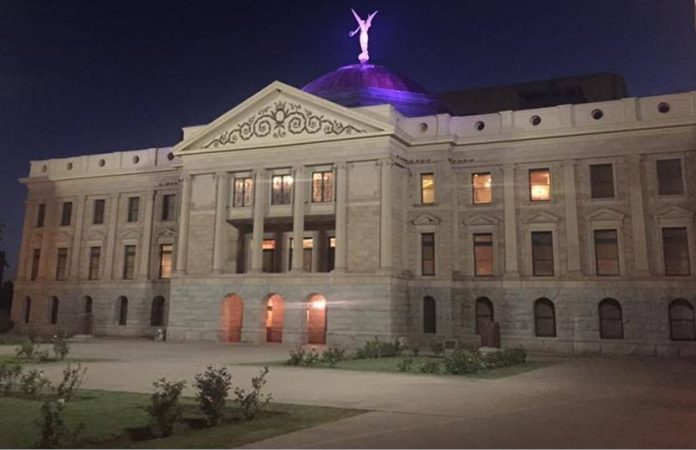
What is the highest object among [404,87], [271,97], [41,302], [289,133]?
[404,87]

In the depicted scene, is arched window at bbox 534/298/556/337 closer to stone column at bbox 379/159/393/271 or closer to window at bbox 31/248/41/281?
stone column at bbox 379/159/393/271

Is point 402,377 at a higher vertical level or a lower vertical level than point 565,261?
lower

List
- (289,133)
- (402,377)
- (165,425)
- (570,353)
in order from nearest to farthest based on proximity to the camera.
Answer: (165,425)
(402,377)
(570,353)
(289,133)

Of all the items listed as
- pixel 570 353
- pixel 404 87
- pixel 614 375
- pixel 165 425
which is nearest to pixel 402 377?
pixel 614 375

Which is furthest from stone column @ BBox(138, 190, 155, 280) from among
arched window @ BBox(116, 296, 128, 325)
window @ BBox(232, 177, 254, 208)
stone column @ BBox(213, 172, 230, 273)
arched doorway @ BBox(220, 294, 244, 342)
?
arched doorway @ BBox(220, 294, 244, 342)

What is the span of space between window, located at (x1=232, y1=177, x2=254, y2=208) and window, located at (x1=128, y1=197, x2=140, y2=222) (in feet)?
38.5

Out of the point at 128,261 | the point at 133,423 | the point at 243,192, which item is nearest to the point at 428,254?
the point at 243,192

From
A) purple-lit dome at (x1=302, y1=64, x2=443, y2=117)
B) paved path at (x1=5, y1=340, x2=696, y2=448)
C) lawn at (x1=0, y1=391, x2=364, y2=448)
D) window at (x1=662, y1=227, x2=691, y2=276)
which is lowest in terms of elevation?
lawn at (x1=0, y1=391, x2=364, y2=448)

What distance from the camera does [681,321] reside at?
116 feet

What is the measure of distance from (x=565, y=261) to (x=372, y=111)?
51.3ft

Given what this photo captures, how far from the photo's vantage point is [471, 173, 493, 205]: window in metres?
40.9

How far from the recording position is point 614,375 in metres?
21.9

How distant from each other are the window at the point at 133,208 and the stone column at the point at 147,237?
1.23m

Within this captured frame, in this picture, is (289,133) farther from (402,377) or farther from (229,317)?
(402,377)
